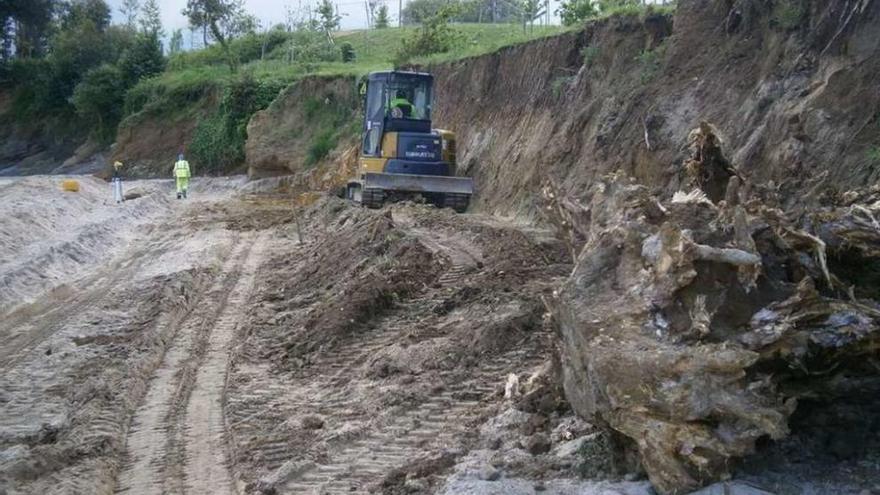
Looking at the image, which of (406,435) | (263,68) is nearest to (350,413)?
(406,435)

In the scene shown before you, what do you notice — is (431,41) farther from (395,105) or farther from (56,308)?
(56,308)

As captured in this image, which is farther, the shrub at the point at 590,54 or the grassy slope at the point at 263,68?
the grassy slope at the point at 263,68

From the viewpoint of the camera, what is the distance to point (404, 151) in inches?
812

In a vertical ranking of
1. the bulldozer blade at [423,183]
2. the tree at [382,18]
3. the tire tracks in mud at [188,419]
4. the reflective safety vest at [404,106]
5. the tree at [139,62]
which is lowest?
the tire tracks in mud at [188,419]

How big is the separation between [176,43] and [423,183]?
50.4 m

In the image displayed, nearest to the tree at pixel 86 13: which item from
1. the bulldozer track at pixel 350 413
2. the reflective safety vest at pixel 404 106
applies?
the reflective safety vest at pixel 404 106

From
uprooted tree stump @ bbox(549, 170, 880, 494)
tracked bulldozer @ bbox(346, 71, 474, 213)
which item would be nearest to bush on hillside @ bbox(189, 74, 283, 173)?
tracked bulldozer @ bbox(346, 71, 474, 213)

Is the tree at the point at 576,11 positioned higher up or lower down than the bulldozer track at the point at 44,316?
higher up

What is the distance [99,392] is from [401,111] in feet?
44.0

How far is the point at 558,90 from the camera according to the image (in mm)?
18609

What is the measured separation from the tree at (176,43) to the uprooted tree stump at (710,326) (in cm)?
6069

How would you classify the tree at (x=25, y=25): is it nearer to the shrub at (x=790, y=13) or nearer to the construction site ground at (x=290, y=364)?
the construction site ground at (x=290, y=364)

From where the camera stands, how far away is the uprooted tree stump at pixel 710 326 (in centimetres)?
456

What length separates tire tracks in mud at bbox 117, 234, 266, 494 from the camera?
6578mm
